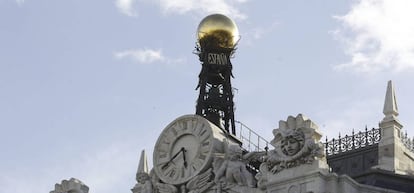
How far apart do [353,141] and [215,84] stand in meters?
11.6

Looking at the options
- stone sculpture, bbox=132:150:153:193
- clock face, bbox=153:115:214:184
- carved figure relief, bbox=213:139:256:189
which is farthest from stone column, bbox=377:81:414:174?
stone sculpture, bbox=132:150:153:193

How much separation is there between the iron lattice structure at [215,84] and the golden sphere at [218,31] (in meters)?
0.17

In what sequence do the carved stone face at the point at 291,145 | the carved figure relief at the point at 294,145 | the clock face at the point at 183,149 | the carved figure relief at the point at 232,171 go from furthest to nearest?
the clock face at the point at 183,149 → the carved figure relief at the point at 232,171 → the carved stone face at the point at 291,145 → the carved figure relief at the point at 294,145

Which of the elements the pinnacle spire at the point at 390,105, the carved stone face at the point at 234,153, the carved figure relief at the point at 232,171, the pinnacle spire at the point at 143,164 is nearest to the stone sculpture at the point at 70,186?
the pinnacle spire at the point at 143,164

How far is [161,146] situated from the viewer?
2044 inches

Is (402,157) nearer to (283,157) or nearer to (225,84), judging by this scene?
(283,157)

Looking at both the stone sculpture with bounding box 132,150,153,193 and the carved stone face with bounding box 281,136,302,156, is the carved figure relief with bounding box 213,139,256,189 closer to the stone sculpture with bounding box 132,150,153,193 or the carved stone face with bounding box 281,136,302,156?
the carved stone face with bounding box 281,136,302,156

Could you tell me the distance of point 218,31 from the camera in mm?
62938

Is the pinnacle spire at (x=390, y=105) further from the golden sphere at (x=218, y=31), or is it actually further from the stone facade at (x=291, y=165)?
the golden sphere at (x=218, y=31)

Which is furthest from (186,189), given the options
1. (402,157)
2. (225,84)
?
(225,84)

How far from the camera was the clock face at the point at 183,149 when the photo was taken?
165 ft

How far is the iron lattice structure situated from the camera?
62.6 meters

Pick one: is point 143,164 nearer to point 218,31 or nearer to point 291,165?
point 291,165

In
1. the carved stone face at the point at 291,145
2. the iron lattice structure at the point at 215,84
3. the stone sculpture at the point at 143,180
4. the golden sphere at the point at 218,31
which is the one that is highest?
the golden sphere at the point at 218,31
